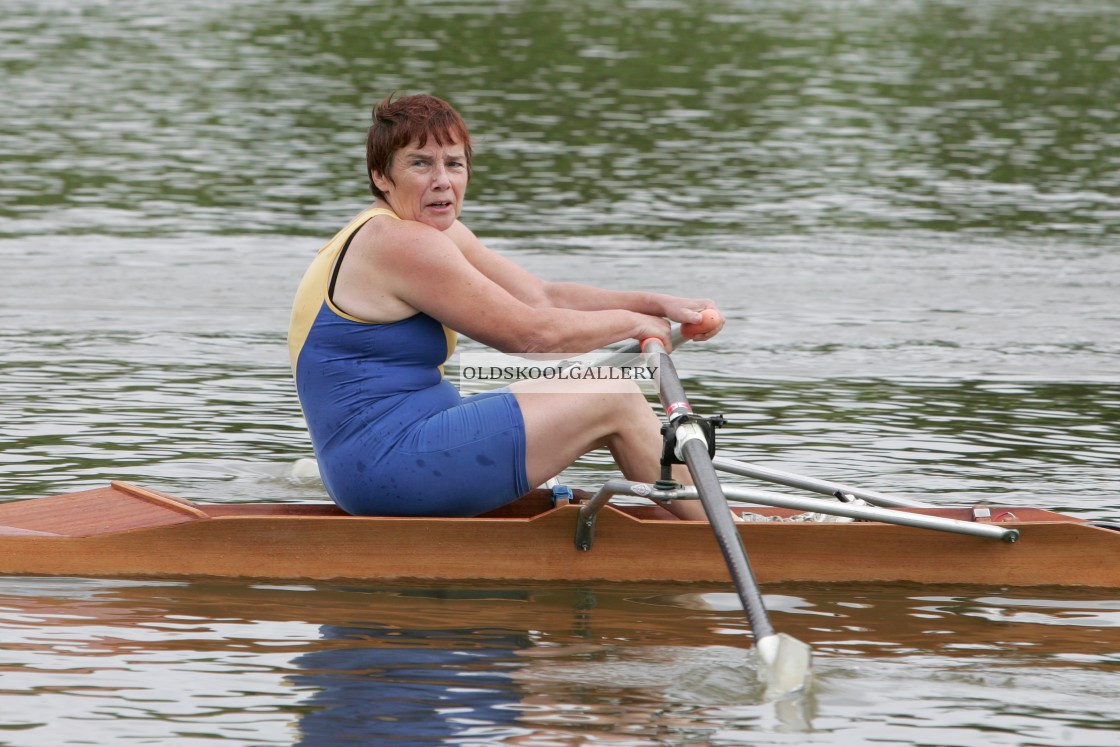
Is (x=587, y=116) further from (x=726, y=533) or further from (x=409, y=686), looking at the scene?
(x=409, y=686)

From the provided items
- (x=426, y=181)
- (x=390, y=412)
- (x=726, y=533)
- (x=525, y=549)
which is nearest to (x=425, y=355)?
(x=390, y=412)

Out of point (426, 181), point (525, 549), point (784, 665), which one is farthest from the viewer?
point (525, 549)

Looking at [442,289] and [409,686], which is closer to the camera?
[409,686]

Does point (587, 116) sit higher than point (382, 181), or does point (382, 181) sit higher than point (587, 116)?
point (382, 181)

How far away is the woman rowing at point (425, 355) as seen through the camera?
252 inches

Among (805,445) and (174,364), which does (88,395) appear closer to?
(174,364)

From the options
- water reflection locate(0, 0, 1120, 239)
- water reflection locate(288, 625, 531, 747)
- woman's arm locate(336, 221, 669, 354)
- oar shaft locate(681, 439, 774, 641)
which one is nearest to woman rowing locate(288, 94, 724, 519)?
woman's arm locate(336, 221, 669, 354)

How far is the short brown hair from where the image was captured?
644 cm

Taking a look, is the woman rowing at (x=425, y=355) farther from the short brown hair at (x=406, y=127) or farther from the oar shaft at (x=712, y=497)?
the oar shaft at (x=712, y=497)

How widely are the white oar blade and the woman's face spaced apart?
6.57ft

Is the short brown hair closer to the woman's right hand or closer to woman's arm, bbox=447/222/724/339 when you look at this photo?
woman's arm, bbox=447/222/724/339

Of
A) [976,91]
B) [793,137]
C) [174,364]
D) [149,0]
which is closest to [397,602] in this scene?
[174,364]

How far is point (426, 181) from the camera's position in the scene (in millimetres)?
6488

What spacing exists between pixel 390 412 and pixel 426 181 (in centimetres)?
87
